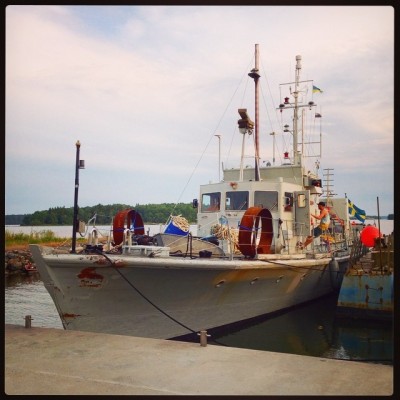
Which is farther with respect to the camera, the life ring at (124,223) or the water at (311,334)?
the life ring at (124,223)

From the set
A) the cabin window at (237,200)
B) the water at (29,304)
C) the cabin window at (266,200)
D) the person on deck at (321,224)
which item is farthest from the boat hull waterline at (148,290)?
the water at (29,304)

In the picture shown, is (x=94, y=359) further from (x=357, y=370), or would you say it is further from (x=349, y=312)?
(x=349, y=312)

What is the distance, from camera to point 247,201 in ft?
41.0

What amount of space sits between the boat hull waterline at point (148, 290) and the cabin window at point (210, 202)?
3176 millimetres

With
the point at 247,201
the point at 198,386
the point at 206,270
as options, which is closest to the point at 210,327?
the point at 206,270

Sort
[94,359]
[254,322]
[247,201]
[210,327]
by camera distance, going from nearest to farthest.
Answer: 1. [94,359]
2. [210,327]
3. [254,322]
4. [247,201]

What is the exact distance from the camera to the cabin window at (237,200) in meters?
12.5

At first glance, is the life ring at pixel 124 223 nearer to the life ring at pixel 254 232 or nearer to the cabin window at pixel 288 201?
the life ring at pixel 254 232

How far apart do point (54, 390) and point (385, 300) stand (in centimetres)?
1011

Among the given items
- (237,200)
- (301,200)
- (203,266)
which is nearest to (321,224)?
(301,200)

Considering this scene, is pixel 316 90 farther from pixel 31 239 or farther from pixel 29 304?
pixel 31 239

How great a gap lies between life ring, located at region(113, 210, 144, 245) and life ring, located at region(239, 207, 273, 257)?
10.1ft

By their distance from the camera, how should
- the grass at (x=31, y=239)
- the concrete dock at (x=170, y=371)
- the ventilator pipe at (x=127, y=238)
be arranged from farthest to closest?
the grass at (x=31, y=239) < the ventilator pipe at (x=127, y=238) < the concrete dock at (x=170, y=371)

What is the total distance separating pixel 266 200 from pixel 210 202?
183cm
